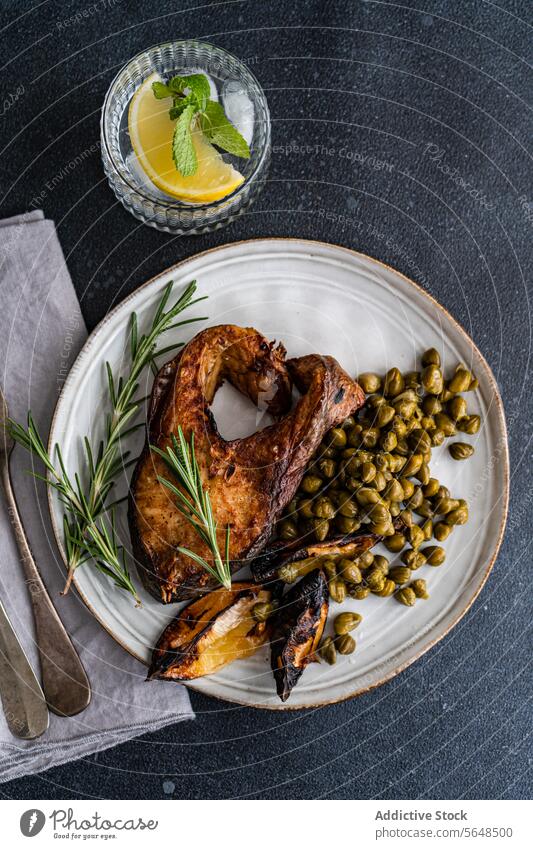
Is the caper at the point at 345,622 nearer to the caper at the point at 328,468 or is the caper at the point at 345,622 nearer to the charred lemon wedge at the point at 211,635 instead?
the charred lemon wedge at the point at 211,635

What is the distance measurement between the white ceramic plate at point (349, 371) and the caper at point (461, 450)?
0.11 ft

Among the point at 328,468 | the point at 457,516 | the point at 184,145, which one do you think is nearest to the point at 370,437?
the point at 328,468

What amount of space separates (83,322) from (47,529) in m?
0.60

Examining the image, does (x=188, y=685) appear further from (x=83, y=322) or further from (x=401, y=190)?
(x=401, y=190)

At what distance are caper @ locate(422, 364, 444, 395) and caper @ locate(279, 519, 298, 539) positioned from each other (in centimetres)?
54

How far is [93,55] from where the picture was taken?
81.2 inches

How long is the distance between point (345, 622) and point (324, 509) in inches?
13.0

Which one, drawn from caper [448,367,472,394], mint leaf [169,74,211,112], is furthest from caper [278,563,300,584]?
mint leaf [169,74,211,112]

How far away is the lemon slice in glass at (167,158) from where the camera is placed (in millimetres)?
1848

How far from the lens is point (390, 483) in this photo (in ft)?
6.22

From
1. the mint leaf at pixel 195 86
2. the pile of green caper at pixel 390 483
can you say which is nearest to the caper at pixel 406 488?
the pile of green caper at pixel 390 483

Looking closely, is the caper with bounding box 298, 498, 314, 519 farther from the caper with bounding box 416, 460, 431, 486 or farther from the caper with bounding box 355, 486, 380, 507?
the caper with bounding box 416, 460, 431, 486

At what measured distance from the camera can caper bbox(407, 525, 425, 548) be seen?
6.40 ft
